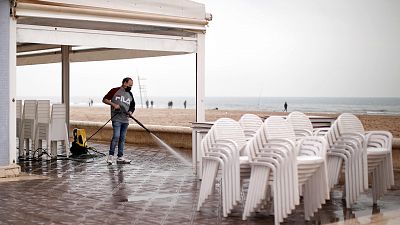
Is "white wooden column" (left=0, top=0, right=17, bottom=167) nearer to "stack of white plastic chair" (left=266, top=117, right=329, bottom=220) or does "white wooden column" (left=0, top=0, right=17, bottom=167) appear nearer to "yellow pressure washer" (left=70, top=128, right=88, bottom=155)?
"yellow pressure washer" (left=70, top=128, right=88, bottom=155)

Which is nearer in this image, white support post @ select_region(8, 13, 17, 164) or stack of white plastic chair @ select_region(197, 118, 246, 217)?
stack of white plastic chair @ select_region(197, 118, 246, 217)

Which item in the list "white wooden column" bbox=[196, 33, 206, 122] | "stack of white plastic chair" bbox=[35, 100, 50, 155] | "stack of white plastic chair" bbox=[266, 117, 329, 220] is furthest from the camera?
"stack of white plastic chair" bbox=[35, 100, 50, 155]

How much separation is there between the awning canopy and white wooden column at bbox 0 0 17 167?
0.14 m

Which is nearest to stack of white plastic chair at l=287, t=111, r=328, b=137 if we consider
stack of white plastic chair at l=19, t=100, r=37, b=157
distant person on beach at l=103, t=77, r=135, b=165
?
distant person on beach at l=103, t=77, r=135, b=165

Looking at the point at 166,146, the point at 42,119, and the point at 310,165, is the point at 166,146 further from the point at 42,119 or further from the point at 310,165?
the point at 310,165

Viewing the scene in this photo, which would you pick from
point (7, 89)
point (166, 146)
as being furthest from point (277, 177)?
point (166, 146)

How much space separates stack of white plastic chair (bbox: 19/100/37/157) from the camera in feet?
45.3

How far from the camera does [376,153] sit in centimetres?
816

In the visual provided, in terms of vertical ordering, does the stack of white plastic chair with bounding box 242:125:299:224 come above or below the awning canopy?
below

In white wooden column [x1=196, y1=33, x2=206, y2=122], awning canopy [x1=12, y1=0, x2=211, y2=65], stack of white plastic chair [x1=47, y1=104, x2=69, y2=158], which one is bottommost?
stack of white plastic chair [x1=47, y1=104, x2=69, y2=158]

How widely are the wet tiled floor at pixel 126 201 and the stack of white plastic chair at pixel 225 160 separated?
0.24 meters

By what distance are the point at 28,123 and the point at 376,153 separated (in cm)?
780

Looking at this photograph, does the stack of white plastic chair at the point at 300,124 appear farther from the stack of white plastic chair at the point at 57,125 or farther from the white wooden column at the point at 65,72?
the white wooden column at the point at 65,72

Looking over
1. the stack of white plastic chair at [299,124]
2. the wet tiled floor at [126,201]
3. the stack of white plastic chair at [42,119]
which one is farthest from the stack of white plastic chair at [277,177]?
the stack of white plastic chair at [42,119]
